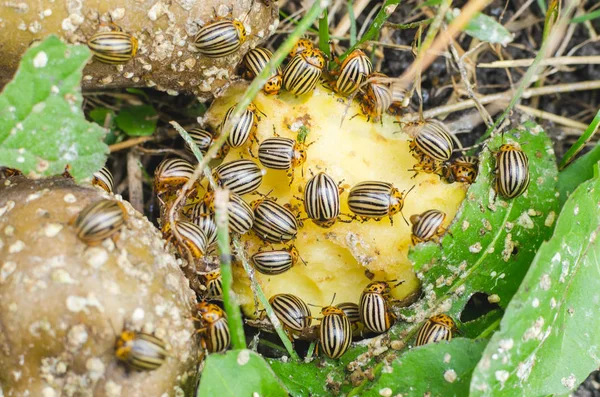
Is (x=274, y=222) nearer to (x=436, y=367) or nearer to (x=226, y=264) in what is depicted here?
(x=226, y=264)

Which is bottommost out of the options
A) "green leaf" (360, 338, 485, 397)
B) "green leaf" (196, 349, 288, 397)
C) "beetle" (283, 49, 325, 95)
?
"green leaf" (196, 349, 288, 397)

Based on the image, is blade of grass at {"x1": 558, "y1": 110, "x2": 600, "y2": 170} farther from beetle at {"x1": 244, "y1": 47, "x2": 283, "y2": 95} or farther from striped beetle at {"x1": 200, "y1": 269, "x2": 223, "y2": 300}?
striped beetle at {"x1": 200, "y1": 269, "x2": 223, "y2": 300}

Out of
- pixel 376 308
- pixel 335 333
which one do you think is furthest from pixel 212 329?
pixel 376 308

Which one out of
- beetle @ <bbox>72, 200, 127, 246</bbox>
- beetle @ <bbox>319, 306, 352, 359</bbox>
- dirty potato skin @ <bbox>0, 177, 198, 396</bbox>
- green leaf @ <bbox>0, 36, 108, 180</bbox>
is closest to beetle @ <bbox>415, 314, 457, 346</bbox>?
beetle @ <bbox>319, 306, 352, 359</bbox>

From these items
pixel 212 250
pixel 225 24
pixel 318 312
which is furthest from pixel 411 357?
pixel 225 24

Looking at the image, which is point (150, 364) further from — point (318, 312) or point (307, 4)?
point (307, 4)
